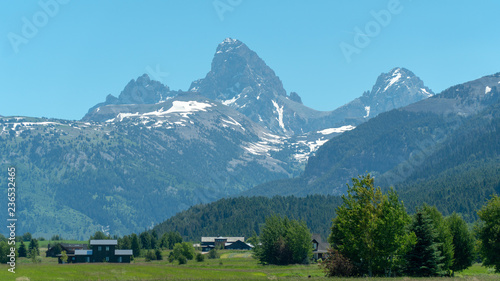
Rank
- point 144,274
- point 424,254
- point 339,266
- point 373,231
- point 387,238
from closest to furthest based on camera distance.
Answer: point 387,238
point 373,231
point 339,266
point 424,254
point 144,274

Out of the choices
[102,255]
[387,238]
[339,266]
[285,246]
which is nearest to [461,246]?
[387,238]

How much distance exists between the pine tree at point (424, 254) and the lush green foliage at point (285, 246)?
76.1m

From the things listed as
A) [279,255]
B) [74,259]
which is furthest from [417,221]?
[74,259]

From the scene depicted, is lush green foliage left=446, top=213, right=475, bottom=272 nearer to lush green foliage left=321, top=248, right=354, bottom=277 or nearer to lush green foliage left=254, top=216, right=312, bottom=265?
lush green foliage left=321, top=248, right=354, bottom=277

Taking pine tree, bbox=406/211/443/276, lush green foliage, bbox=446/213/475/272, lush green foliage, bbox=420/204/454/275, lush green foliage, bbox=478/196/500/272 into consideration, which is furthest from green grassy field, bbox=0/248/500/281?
pine tree, bbox=406/211/443/276

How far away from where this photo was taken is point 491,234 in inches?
3735

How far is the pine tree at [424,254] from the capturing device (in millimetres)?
90125

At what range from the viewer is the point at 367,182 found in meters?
88.8

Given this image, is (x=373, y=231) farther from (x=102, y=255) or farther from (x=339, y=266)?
(x=102, y=255)

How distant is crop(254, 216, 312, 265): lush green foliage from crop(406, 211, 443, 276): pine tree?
76079 mm

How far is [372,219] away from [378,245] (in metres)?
3.51

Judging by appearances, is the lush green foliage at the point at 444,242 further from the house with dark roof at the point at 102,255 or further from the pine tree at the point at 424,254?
the house with dark roof at the point at 102,255

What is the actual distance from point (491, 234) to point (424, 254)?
11.7 m

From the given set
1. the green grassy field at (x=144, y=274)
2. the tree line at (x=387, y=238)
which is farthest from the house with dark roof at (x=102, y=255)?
the tree line at (x=387, y=238)
